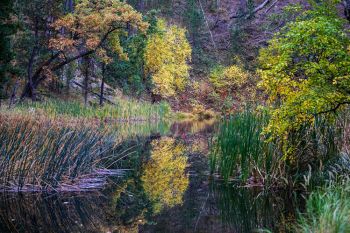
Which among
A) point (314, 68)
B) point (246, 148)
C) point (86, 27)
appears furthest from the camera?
point (86, 27)

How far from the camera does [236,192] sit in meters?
7.84

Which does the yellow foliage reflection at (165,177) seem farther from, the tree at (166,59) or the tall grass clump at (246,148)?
the tree at (166,59)

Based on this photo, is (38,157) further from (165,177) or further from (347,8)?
(347,8)

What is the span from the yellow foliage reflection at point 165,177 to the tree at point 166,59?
17.8 m

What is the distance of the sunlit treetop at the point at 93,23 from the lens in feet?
64.7

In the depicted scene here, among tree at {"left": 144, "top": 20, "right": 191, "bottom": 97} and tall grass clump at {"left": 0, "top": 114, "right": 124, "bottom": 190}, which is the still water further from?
tree at {"left": 144, "top": 20, "right": 191, "bottom": 97}

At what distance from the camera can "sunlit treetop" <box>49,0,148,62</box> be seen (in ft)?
64.7

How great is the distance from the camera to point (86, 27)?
20312 millimetres

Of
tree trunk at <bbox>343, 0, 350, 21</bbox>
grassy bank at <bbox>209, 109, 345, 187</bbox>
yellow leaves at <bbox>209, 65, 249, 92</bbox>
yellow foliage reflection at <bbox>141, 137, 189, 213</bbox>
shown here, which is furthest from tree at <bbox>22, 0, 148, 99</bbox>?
yellow leaves at <bbox>209, 65, 249, 92</bbox>

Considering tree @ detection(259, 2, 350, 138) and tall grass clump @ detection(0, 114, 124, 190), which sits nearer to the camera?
tree @ detection(259, 2, 350, 138)

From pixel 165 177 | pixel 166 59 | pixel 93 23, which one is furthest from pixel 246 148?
pixel 166 59

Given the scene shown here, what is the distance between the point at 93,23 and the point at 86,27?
1.35ft

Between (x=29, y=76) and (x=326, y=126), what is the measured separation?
15.9 m

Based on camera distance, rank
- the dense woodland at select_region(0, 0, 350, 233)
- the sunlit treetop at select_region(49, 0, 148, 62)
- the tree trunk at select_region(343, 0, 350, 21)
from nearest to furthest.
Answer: the dense woodland at select_region(0, 0, 350, 233) → the tree trunk at select_region(343, 0, 350, 21) → the sunlit treetop at select_region(49, 0, 148, 62)
